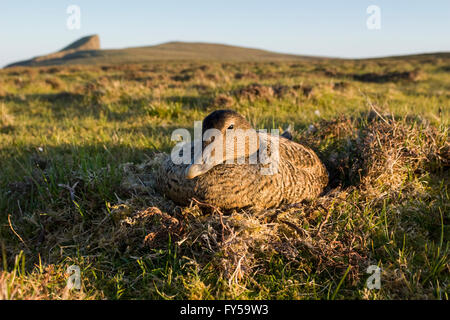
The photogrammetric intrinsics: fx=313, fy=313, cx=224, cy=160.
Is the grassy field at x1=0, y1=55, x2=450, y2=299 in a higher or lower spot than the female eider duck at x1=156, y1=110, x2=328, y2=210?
lower

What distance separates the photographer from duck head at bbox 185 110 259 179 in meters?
2.62

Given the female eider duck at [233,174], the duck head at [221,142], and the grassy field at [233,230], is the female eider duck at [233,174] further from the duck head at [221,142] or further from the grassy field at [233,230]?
the grassy field at [233,230]

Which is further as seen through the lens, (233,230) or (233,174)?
(233,174)

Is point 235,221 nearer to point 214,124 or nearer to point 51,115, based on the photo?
point 214,124

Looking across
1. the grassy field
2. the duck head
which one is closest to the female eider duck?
the duck head

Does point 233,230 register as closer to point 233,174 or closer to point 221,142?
point 233,174

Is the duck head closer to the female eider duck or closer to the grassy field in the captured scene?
the female eider duck

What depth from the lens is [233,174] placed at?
110 inches

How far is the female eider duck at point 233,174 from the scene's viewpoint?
106 inches

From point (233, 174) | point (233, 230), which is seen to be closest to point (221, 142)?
point (233, 174)

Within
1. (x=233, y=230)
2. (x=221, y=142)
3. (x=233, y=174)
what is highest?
(x=221, y=142)

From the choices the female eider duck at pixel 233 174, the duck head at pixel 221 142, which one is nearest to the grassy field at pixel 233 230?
the female eider duck at pixel 233 174

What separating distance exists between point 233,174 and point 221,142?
31cm
